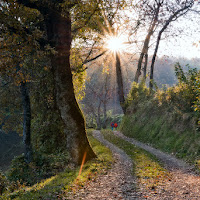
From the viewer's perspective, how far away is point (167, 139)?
15414mm

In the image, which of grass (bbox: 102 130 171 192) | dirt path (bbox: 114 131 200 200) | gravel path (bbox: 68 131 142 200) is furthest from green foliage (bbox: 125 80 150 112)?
gravel path (bbox: 68 131 142 200)

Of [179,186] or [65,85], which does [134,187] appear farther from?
[65,85]

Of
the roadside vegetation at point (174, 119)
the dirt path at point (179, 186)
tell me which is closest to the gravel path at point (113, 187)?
the dirt path at point (179, 186)

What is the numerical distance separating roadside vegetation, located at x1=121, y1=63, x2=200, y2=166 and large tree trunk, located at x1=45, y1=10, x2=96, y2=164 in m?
5.82

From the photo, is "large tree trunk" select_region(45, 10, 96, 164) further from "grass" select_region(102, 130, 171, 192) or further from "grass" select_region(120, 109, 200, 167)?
"grass" select_region(120, 109, 200, 167)

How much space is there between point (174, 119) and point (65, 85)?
879 centimetres

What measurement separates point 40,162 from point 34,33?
24.9 feet

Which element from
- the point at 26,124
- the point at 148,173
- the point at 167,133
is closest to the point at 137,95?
the point at 167,133

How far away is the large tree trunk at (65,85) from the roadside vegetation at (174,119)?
5816 mm

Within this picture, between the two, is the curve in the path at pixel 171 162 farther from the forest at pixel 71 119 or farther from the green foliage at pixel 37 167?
the green foliage at pixel 37 167

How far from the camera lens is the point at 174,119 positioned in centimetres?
1603

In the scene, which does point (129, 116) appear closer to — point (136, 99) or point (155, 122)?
point (136, 99)

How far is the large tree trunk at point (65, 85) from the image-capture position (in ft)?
36.7

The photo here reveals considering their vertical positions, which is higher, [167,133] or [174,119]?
[174,119]
